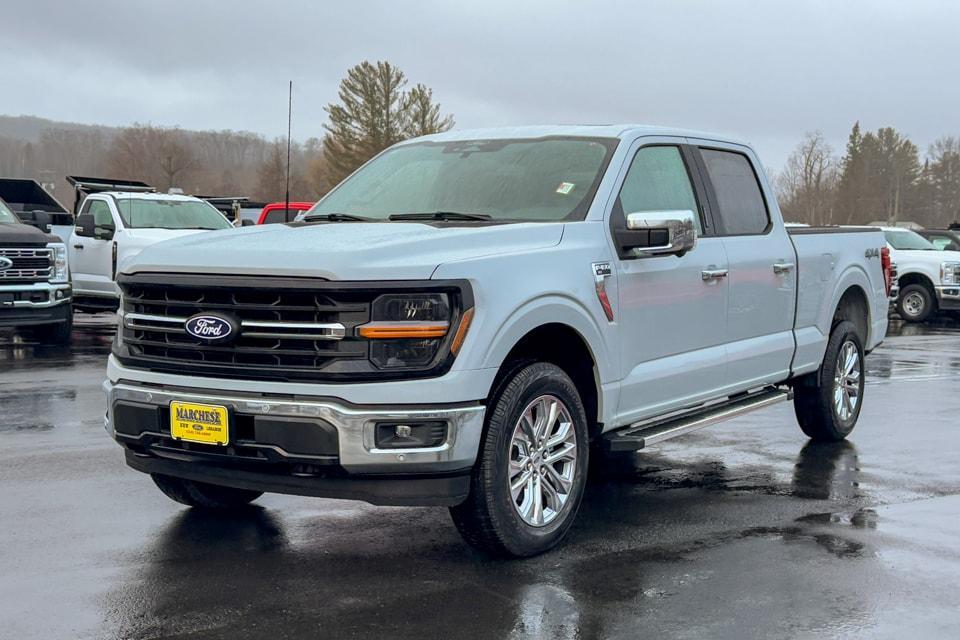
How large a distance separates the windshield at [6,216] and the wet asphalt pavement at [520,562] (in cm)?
705

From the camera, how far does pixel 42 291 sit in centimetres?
1352

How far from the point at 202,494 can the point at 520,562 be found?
1.77 m

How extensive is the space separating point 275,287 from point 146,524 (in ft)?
5.58

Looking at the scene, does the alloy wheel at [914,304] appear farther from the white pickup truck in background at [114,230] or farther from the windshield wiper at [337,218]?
the windshield wiper at [337,218]

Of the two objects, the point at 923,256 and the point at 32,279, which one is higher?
the point at 923,256

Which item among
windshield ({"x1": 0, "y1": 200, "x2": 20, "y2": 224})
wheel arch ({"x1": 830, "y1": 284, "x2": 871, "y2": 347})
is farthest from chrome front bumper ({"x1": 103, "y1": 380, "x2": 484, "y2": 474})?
windshield ({"x1": 0, "y1": 200, "x2": 20, "y2": 224})

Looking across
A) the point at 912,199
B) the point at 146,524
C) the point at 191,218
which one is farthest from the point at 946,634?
the point at 912,199

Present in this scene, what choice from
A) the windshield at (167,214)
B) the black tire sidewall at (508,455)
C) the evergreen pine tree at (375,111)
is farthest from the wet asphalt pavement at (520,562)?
the evergreen pine tree at (375,111)

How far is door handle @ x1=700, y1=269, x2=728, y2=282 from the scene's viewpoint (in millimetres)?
6389

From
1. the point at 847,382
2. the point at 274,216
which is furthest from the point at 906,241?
the point at 847,382

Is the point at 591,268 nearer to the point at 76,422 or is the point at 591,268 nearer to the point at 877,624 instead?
the point at 877,624

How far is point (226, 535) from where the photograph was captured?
5.54 meters

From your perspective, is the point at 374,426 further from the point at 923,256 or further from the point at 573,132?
the point at 923,256

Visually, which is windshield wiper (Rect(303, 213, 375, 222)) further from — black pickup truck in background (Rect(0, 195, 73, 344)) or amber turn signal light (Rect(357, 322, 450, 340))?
black pickup truck in background (Rect(0, 195, 73, 344))
